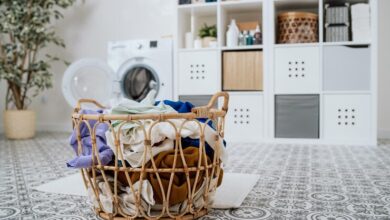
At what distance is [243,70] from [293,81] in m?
0.40

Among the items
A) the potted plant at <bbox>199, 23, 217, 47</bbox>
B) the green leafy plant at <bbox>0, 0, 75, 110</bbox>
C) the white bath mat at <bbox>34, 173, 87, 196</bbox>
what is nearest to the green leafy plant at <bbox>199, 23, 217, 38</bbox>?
the potted plant at <bbox>199, 23, 217, 47</bbox>

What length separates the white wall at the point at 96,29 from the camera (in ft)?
12.2

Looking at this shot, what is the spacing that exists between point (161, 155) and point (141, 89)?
242 centimetres

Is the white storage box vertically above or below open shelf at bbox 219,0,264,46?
below

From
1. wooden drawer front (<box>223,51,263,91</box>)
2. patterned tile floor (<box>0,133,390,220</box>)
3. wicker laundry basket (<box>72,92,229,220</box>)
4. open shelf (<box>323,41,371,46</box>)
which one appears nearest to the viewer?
wicker laundry basket (<box>72,92,229,220</box>)

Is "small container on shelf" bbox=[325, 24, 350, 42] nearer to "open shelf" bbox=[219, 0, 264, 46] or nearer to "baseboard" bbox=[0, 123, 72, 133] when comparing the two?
"open shelf" bbox=[219, 0, 264, 46]

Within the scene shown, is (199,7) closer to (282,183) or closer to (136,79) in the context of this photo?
(136,79)

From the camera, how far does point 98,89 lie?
3545 mm

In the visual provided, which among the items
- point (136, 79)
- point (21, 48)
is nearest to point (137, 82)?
point (136, 79)

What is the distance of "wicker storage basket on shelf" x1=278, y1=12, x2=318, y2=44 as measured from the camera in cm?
303

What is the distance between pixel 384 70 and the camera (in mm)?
3254

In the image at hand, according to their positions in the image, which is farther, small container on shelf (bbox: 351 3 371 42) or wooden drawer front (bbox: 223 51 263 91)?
wooden drawer front (bbox: 223 51 263 91)

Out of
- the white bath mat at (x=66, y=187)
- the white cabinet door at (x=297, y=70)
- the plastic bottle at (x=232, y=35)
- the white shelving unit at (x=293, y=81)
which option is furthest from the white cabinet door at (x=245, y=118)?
the white bath mat at (x=66, y=187)

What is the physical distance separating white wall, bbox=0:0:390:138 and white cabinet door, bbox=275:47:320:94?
1135 millimetres
